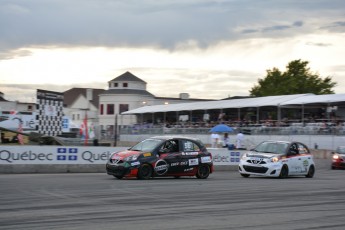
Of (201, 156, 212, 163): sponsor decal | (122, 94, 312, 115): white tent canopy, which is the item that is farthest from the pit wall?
(122, 94, 312, 115): white tent canopy

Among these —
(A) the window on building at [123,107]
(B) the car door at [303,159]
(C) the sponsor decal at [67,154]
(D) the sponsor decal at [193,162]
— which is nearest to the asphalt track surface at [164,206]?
(D) the sponsor decal at [193,162]

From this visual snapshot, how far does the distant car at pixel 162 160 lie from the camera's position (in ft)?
62.6

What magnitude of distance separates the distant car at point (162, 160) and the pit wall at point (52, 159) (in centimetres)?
487

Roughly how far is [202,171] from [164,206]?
31.2 ft

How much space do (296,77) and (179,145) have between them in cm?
7053

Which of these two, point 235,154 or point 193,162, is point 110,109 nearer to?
point 235,154

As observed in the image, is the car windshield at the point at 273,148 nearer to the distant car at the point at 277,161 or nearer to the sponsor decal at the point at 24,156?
the distant car at the point at 277,161

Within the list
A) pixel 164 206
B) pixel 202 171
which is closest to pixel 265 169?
pixel 202 171

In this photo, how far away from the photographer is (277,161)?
22281mm

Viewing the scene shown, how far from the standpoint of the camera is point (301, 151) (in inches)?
941

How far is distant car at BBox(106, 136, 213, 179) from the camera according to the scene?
19.1 meters

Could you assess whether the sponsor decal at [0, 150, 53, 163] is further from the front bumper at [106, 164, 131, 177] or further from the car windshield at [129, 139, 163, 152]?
the front bumper at [106, 164, 131, 177]

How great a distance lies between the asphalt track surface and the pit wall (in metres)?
5.69

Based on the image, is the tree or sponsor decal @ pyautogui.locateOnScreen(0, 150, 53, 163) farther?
the tree
